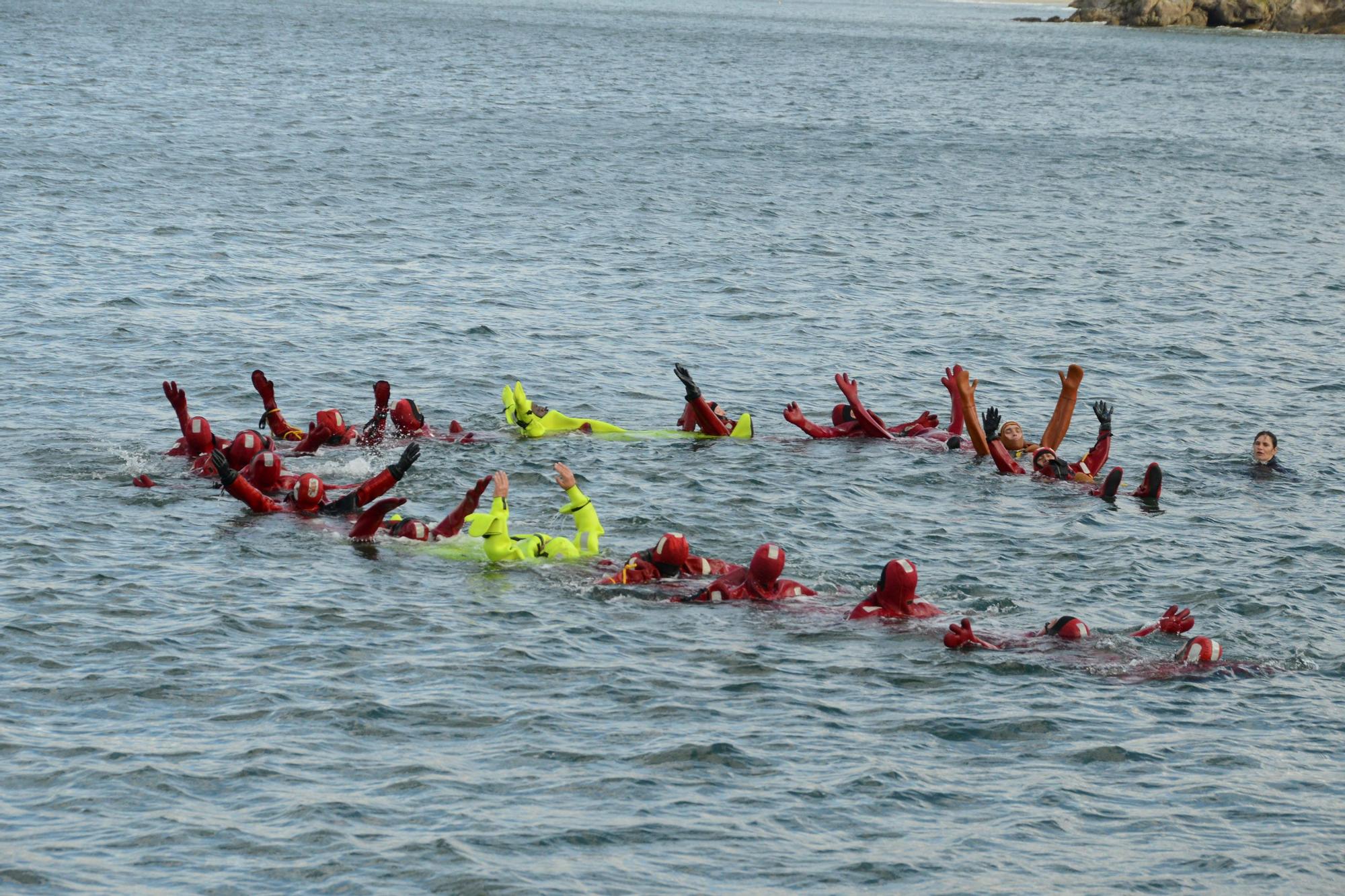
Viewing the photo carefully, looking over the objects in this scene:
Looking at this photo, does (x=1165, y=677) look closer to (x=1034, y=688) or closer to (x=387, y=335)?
(x=1034, y=688)

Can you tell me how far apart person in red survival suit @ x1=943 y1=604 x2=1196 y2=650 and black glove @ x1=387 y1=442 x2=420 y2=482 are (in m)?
6.72

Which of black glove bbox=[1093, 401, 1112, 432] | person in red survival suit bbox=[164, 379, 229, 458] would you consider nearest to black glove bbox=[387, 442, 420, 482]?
person in red survival suit bbox=[164, 379, 229, 458]

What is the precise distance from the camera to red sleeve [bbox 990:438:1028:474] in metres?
23.2

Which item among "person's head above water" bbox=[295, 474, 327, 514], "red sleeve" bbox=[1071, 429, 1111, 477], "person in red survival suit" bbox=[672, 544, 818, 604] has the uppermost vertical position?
"red sleeve" bbox=[1071, 429, 1111, 477]

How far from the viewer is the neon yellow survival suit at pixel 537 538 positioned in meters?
18.6

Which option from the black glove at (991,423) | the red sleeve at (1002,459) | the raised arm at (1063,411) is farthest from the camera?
the black glove at (991,423)

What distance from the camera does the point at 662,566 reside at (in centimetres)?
1822

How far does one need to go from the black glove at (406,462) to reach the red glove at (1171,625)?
8.88m

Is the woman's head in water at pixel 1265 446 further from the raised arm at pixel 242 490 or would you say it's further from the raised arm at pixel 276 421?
the raised arm at pixel 276 421

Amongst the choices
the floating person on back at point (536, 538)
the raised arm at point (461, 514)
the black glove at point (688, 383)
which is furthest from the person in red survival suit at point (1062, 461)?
the raised arm at point (461, 514)

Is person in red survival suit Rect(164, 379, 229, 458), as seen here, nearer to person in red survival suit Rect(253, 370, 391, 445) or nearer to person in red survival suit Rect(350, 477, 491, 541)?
person in red survival suit Rect(253, 370, 391, 445)

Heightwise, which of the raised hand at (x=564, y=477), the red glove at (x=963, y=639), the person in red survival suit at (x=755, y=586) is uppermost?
the raised hand at (x=564, y=477)

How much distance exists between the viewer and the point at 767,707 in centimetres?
1526

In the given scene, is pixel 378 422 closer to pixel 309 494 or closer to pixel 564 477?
pixel 309 494
